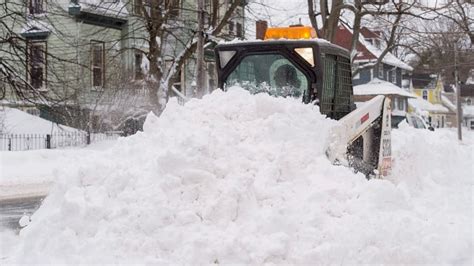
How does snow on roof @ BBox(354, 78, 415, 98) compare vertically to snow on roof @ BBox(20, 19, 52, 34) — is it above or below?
below

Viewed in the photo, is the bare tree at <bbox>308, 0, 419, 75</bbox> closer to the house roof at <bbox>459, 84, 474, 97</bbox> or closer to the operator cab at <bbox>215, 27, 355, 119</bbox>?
the operator cab at <bbox>215, 27, 355, 119</bbox>

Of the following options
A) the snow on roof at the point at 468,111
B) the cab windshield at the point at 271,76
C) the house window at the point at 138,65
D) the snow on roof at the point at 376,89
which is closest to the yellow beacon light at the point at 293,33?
the cab windshield at the point at 271,76

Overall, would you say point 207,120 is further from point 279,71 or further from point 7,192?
point 7,192

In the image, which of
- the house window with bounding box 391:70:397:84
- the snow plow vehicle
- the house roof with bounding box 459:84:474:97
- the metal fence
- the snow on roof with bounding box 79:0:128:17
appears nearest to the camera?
the snow plow vehicle

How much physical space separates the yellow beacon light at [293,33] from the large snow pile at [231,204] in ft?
4.49

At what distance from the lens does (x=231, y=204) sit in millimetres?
5906

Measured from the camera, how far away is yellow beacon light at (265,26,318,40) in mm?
8391

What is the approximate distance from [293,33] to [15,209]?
6296 mm

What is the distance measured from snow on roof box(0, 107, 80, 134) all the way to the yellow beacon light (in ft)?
53.5

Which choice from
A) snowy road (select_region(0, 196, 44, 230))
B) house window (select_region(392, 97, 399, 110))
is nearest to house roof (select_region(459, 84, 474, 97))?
house window (select_region(392, 97, 399, 110))

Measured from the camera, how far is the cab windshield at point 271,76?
8281 mm

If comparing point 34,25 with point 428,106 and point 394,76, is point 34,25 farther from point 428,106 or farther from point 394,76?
point 428,106

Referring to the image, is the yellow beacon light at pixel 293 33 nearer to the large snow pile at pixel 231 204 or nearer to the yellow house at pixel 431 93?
the large snow pile at pixel 231 204

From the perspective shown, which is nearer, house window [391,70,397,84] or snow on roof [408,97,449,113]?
house window [391,70,397,84]
